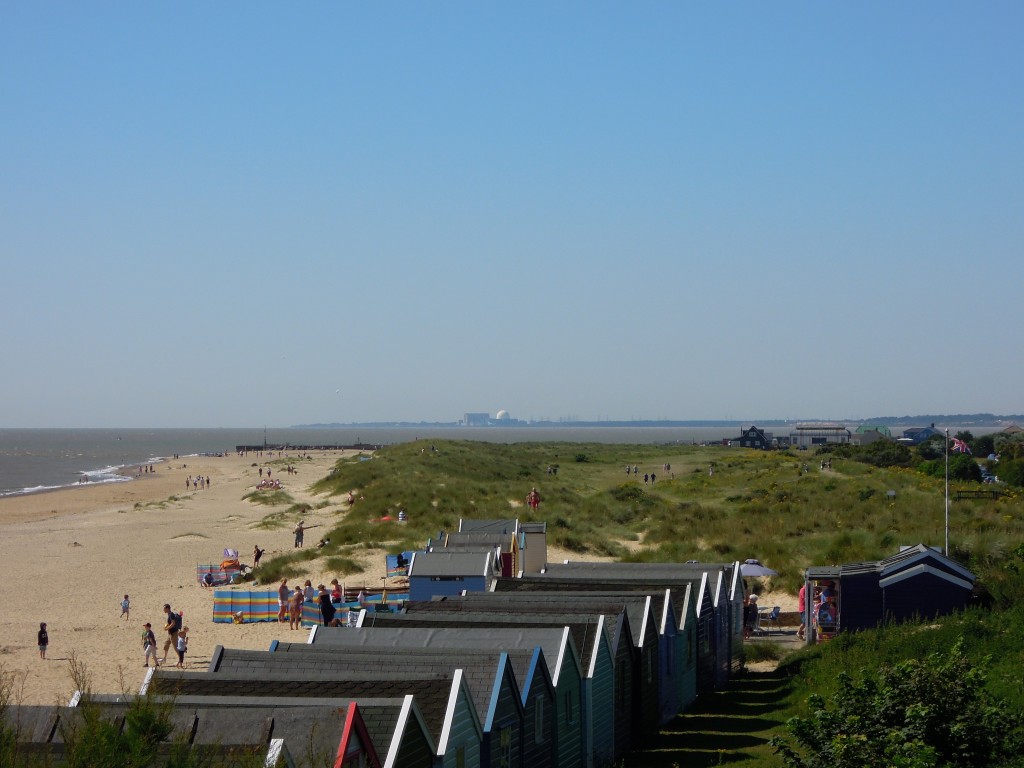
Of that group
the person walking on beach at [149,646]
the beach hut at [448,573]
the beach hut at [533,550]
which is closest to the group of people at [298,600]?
the beach hut at [448,573]

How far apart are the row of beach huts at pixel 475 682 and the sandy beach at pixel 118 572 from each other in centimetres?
186

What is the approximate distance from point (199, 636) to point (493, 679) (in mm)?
18304

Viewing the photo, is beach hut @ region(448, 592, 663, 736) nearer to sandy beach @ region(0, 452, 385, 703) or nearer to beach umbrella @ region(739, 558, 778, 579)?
sandy beach @ region(0, 452, 385, 703)

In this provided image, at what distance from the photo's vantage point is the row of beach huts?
9.78m

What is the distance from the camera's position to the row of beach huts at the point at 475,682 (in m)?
9.78

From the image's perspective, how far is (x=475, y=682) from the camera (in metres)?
12.3

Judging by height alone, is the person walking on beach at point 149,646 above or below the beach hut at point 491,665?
below

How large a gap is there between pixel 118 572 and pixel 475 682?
112ft

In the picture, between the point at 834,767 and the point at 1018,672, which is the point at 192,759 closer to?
the point at 834,767

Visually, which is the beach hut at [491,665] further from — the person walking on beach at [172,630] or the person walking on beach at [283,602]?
the person walking on beach at [283,602]

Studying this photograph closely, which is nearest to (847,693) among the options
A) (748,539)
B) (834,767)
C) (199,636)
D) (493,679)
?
(834,767)

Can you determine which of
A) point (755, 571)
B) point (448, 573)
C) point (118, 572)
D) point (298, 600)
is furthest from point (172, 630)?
point (118, 572)

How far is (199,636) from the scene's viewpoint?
93.9ft

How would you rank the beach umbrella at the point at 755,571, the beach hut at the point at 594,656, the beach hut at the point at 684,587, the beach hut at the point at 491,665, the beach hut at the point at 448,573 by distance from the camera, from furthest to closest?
1. the beach umbrella at the point at 755,571
2. the beach hut at the point at 448,573
3. the beach hut at the point at 684,587
4. the beach hut at the point at 594,656
5. the beach hut at the point at 491,665
